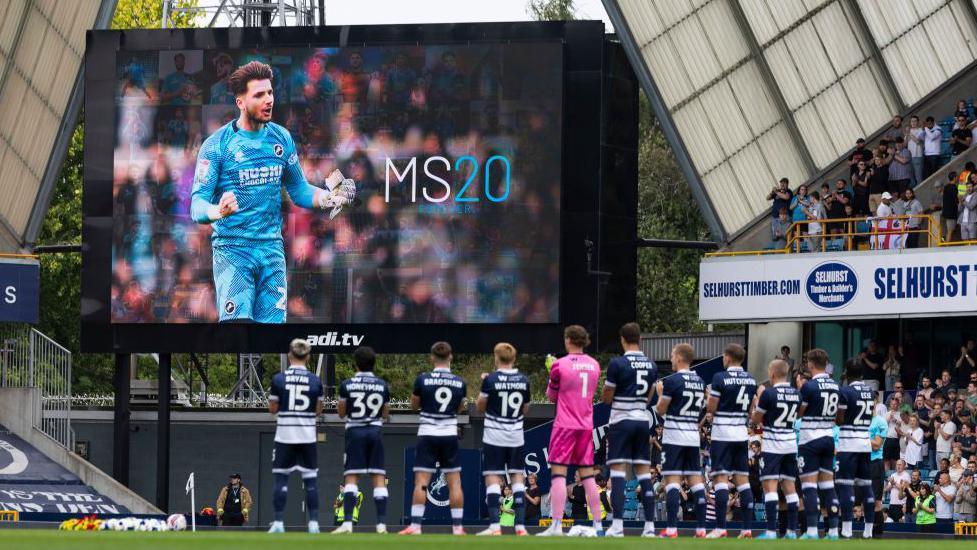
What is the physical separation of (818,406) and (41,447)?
22071 mm

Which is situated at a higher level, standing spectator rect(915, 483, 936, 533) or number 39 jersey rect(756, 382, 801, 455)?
number 39 jersey rect(756, 382, 801, 455)

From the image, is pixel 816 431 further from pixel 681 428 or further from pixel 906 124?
pixel 906 124

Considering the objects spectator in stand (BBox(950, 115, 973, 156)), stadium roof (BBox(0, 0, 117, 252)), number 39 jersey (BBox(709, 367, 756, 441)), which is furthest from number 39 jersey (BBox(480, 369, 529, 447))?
stadium roof (BBox(0, 0, 117, 252))

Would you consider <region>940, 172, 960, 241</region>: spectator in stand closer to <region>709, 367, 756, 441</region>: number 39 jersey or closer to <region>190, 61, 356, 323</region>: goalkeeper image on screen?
<region>190, 61, 356, 323</region>: goalkeeper image on screen

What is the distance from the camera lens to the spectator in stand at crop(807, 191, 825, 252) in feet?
121

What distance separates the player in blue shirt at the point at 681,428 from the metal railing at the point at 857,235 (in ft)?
43.8

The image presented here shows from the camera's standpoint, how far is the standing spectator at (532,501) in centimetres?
3362

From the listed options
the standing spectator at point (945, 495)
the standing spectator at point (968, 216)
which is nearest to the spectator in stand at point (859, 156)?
the standing spectator at point (968, 216)

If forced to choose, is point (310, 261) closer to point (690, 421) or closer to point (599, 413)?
point (599, 413)

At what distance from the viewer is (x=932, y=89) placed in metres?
39.9

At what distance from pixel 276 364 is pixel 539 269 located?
91.4ft

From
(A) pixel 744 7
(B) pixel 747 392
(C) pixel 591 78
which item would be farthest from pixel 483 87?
(B) pixel 747 392

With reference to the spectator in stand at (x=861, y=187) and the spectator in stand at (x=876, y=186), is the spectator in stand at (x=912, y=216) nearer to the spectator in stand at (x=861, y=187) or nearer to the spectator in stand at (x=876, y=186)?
the spectator in stand at (x=876, y=186)

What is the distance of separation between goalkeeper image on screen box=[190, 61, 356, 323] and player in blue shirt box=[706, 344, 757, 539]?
14.4m
